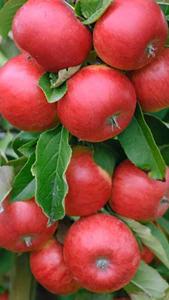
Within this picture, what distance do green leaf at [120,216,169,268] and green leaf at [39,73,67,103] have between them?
0.32m

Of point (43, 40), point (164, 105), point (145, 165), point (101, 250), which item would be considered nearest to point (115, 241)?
point (101, 250)

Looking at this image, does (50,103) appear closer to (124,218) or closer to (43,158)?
(43,158)

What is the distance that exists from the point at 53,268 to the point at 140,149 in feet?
1.03

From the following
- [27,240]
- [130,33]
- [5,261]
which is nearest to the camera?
[130,33]

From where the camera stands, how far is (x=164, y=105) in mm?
1109

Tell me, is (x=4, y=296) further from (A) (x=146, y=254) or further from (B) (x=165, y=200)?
(B) (x=165, y=200)

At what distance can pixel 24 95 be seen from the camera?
1070 millimetres

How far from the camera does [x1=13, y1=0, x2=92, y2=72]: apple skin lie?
39.6 inches

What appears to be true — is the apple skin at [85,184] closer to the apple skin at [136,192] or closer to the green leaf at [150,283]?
the apple skin at [136,192]

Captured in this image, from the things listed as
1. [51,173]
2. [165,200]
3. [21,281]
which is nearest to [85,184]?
[51,173]

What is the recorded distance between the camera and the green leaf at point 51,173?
1.09 metres

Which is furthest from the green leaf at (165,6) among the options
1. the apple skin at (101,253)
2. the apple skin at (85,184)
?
the apple skin at (101,253)

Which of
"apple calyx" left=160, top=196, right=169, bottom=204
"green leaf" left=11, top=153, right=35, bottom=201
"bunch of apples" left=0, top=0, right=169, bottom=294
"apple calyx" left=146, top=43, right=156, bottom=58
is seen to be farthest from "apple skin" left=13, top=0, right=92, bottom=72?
"apple calyx" left=160, top=196, right=169, bottom=204

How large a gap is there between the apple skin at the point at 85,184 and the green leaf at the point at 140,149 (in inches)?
2.7
